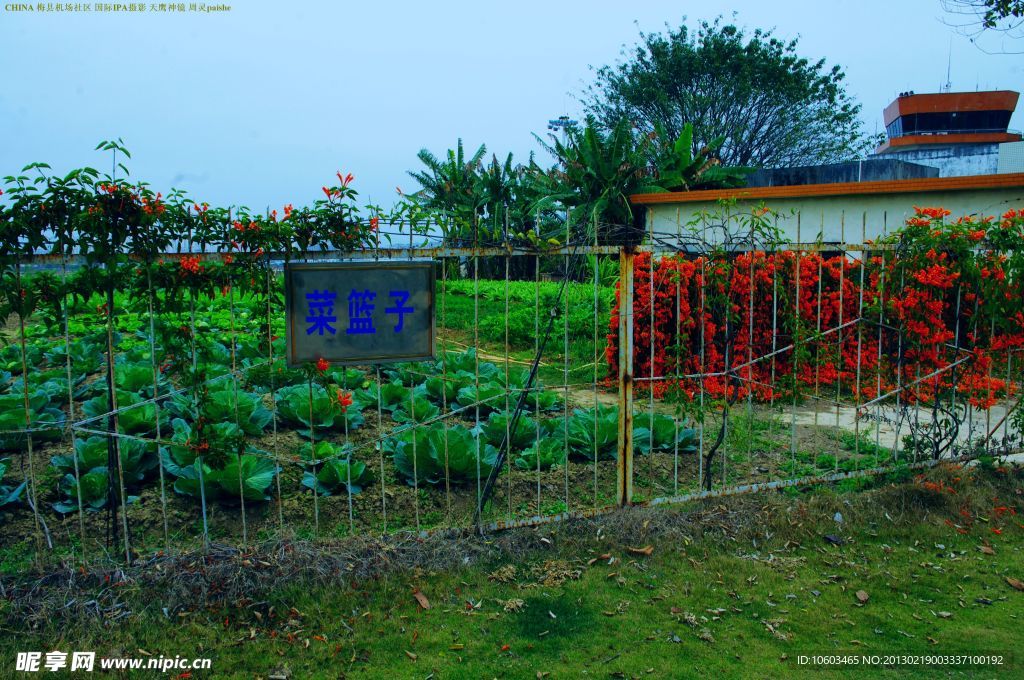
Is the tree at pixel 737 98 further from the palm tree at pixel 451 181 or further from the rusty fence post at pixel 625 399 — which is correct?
the rusty fence post at pixel 625 399

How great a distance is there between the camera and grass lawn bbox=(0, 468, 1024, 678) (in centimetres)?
354

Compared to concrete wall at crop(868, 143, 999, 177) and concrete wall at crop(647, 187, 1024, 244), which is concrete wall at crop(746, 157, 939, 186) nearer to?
concrete wall at crop(868, 143, 999, 177)

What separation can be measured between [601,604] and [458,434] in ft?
5.09

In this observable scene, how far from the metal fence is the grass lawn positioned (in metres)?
0.31

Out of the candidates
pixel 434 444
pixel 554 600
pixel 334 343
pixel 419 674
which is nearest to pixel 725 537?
pixel 554 600

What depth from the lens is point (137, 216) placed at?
385cm

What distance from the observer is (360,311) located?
14.2ft

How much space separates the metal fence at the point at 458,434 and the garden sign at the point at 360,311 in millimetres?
126

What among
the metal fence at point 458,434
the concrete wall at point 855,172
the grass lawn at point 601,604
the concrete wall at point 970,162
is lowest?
the grass lawn at point 601,604

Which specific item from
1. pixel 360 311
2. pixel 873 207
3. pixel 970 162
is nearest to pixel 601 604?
pixel 360 311

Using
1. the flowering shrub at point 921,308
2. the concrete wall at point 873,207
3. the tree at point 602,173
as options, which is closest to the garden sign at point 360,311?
the flowering shrub at point 921,308

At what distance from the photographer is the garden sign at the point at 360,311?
13.7 feet

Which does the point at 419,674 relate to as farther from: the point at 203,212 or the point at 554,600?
the point at 203,212

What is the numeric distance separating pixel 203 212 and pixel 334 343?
3.20ft
